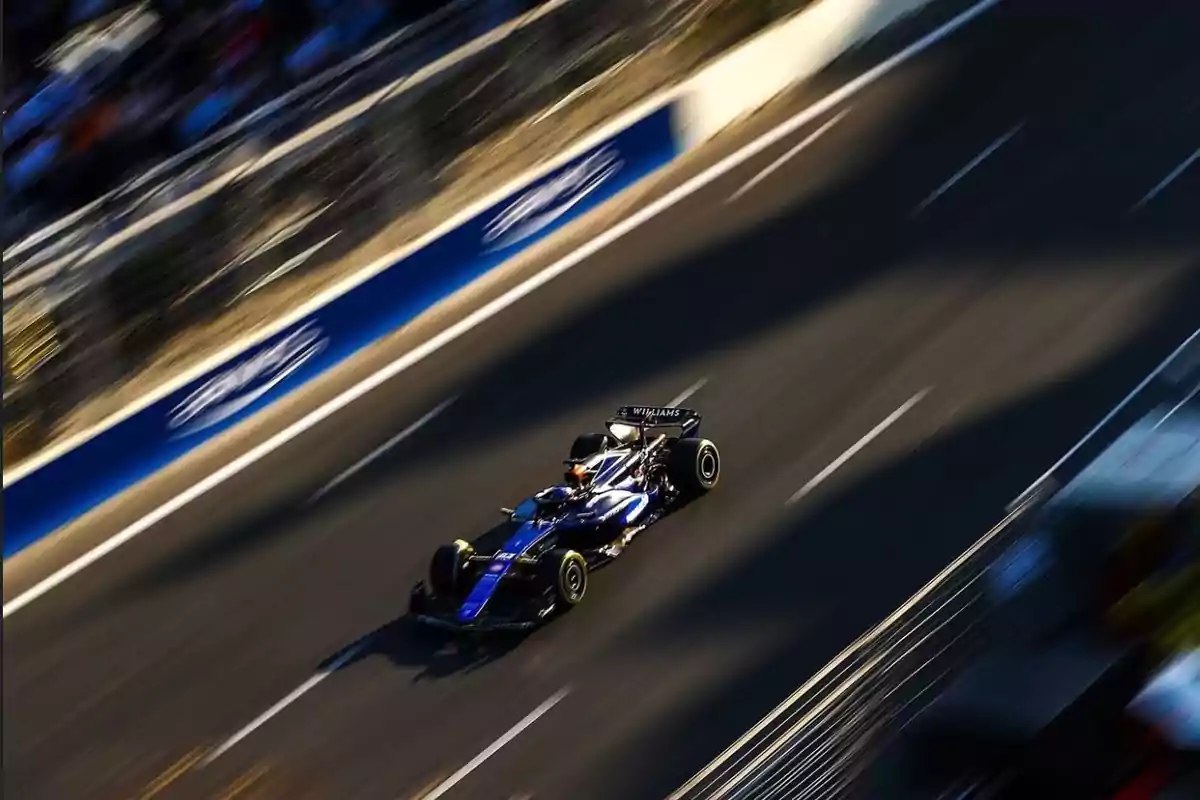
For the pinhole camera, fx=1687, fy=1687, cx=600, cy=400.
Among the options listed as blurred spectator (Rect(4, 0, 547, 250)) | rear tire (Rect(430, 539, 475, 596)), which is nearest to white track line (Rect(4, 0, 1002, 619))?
blurred spectator (Rect(4, 0, 547, 250))

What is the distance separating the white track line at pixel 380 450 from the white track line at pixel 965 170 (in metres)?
5.07

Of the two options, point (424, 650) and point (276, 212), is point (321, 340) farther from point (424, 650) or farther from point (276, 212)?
point (424, 650)

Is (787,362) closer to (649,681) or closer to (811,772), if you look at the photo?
(649,681)

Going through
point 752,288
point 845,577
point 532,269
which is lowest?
point 845,577

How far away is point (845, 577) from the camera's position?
1118 cm

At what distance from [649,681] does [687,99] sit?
884 centimetres

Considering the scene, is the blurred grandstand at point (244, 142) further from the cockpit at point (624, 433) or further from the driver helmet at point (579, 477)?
the driver helmet at point (579, 477)

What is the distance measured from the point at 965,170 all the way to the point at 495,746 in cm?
900

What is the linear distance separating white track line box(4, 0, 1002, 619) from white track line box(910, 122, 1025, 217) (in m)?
1.95

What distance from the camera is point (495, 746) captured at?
405 inches

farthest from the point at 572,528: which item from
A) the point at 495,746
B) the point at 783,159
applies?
the point at 783,159

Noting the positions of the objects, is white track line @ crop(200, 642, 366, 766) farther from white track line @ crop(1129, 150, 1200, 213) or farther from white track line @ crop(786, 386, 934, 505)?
white track line @ crop(1129, 150, 1200, 213)

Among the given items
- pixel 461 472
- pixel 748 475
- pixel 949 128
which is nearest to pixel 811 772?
pixel 748 475

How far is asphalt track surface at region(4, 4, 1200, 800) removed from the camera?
419 inches
